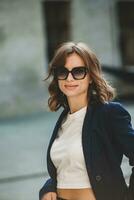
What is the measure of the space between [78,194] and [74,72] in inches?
22.4

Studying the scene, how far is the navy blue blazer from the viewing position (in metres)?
2.53

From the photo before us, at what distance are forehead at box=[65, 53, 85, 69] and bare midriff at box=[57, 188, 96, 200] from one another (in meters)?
0.58

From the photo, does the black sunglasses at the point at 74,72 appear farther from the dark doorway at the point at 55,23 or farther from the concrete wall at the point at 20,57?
the dark doorway at the point at 55,23

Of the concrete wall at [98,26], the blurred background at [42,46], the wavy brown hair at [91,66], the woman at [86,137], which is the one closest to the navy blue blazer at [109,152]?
the woman at [86,137]

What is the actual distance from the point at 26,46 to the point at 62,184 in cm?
1013

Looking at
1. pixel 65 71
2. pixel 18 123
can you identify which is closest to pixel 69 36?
pixel 18 123

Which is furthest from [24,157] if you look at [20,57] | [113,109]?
[20,57]

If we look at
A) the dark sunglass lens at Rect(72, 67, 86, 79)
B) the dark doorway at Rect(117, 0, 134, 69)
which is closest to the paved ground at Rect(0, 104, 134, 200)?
the dark sunglass lens at Rect(72, 67, 86, 79)

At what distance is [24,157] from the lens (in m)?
7.49

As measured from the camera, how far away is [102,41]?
44.5 ft

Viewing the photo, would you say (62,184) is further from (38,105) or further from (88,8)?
(88,8)

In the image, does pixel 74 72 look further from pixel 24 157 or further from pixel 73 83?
pixel 24 157

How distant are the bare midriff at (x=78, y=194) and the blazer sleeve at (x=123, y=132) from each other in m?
0.18

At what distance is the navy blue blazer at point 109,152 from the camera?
8.31 ft
